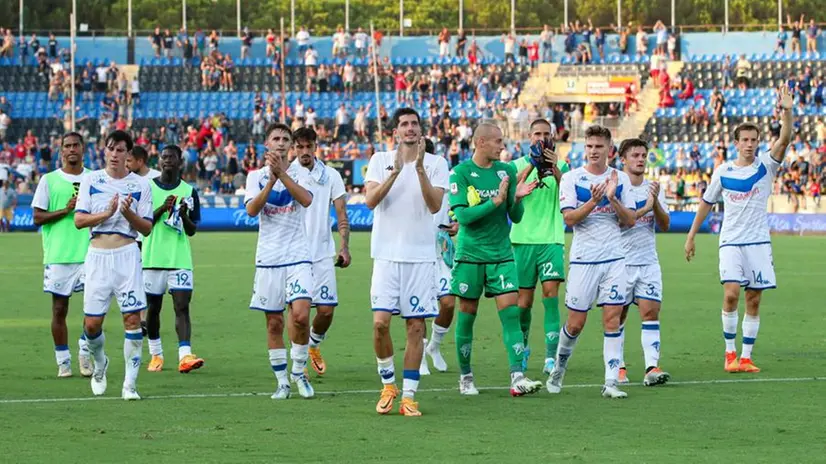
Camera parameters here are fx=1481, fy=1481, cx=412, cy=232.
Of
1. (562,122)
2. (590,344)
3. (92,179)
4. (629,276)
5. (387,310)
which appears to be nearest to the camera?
(387,310)

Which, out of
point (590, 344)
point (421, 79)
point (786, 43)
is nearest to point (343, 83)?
point (421, 79)

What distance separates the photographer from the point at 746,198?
47.7ft

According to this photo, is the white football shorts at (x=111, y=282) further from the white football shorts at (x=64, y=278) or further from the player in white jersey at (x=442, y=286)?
the player in white jersey at (x=442, y=286)

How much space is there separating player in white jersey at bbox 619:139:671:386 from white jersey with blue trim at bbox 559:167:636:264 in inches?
22.7

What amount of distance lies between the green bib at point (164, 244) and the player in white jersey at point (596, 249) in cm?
417

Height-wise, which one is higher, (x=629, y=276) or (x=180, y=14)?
(x=180, y=14)

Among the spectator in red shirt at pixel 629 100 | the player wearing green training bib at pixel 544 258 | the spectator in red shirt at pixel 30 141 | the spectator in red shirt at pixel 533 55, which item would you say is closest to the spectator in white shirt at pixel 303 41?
the spectator in red shirt at pixel 533 55

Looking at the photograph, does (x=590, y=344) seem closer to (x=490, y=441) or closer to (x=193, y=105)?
(x=490, y=441)

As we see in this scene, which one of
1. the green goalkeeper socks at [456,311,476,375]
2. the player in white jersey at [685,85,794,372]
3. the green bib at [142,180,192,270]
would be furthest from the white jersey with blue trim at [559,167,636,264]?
the green bib at [142,180,192,270]

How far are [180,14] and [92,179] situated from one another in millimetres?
77925

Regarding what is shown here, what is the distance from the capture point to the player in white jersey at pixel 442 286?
14055 millimetres

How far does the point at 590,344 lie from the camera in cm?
1669

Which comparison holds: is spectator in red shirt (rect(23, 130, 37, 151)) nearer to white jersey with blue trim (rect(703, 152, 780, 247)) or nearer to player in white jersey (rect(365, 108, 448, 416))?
white jersey with blue trim (rect(703, 152, 780, 247))

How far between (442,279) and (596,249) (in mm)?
2291
